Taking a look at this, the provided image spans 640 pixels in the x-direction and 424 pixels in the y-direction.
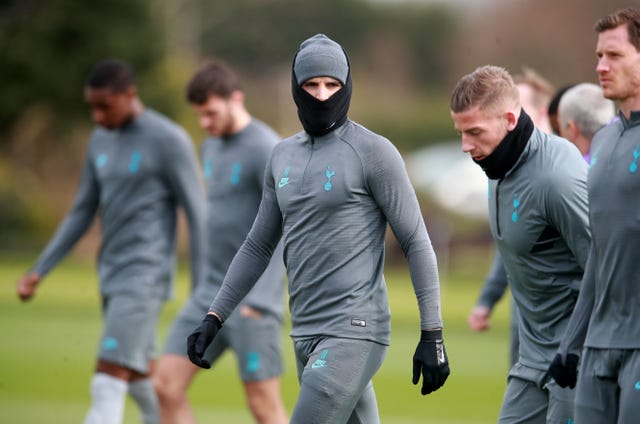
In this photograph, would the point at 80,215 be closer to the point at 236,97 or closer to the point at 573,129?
the point at 236,97

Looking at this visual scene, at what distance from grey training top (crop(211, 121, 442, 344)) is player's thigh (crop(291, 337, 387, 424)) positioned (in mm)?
67

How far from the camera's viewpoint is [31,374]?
1521 cm

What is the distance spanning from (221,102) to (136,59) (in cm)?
3862

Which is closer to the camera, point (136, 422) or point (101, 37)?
point (136, 422)

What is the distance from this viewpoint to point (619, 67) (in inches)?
219

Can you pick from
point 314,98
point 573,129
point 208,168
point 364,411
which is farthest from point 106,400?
point 573,129

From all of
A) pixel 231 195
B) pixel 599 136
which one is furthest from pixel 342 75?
pixel 231 195

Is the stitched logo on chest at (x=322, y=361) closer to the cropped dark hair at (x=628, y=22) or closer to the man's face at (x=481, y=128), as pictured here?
the man's face at (x=481, y=128)

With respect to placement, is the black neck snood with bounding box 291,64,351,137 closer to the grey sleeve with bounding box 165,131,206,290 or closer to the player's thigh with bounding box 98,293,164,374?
the grey sleeve with bounding box 165,131,206,290

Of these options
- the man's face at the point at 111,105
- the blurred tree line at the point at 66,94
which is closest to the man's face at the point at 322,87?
the man's face at the point at 111,105

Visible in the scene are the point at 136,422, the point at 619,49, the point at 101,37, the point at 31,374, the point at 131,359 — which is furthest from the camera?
the point at 101,37

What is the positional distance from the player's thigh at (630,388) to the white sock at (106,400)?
4.47m

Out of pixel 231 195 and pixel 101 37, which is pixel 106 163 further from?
pixel 101 37

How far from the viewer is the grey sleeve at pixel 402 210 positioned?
6.14 metres
